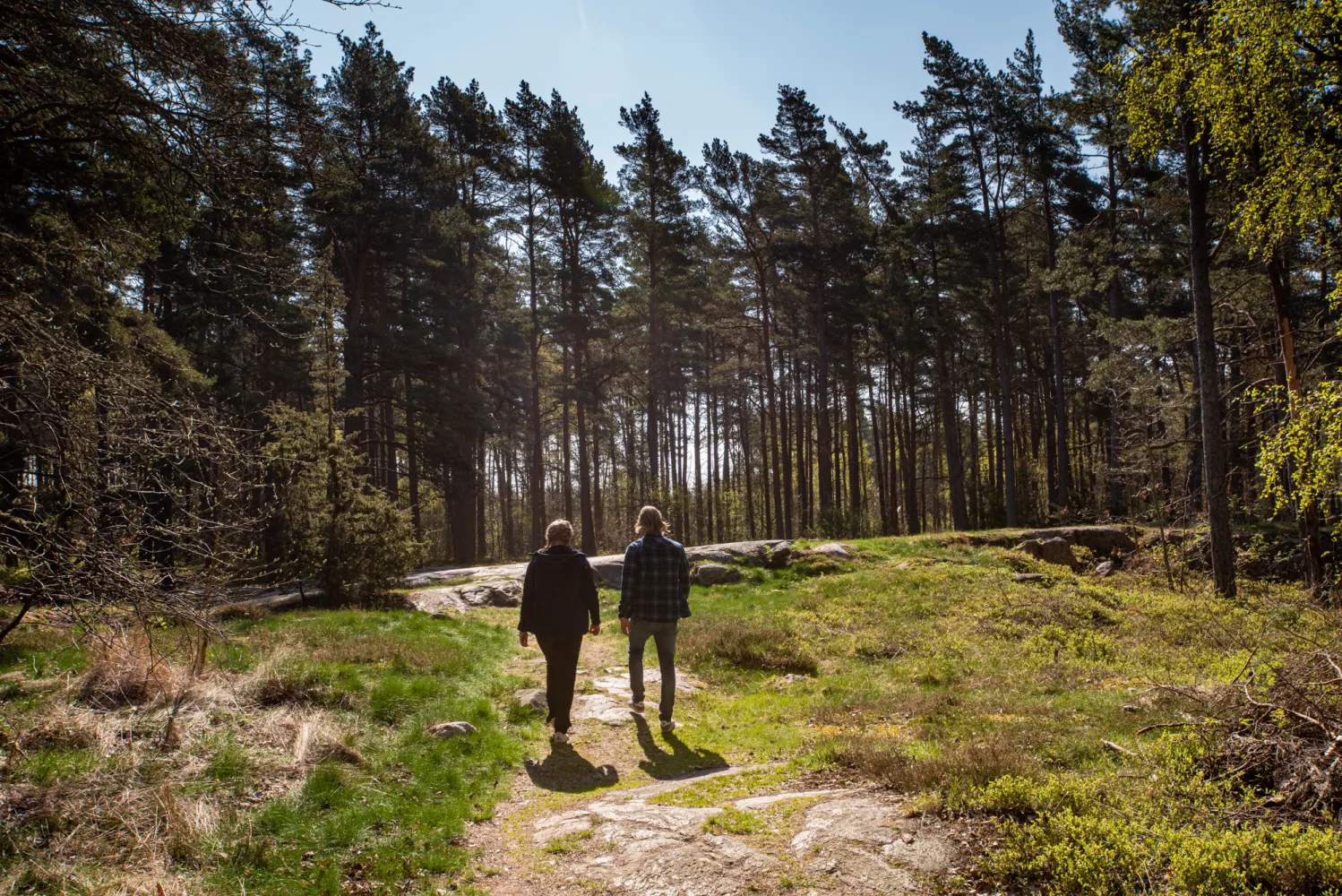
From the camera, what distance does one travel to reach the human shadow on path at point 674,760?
20.7 feet

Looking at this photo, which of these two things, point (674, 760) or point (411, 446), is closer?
point (674, 760)

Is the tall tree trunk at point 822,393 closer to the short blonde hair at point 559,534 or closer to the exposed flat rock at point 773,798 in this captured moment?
the short blonde hair at point 559,534

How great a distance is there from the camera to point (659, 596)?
7457 millimetres

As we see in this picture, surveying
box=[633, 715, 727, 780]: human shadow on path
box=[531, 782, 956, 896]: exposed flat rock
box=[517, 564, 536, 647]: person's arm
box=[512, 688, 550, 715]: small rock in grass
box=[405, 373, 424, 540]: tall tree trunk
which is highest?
box=[405, 373, 424, 540]: tall tree trunk

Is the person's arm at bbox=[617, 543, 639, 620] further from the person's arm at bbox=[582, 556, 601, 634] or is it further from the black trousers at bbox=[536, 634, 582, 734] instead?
the black trousers at bbox=[536, 634, 582, 734]

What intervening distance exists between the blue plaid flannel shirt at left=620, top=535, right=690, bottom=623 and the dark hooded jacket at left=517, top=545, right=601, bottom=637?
0.49m

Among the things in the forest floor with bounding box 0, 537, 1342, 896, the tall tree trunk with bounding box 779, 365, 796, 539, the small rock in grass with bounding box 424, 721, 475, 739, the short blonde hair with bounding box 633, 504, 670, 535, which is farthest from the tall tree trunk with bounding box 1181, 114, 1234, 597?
the tall tree trunk with bounding box 779, 365, 796, 539

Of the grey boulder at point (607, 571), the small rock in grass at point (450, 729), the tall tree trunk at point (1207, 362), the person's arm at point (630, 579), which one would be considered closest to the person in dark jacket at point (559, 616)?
the person's arm at point (630, 579)

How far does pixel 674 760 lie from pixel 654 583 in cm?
168

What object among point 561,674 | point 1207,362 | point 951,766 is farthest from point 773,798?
point 1207,362

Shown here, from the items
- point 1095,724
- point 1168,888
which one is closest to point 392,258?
point 1095,724

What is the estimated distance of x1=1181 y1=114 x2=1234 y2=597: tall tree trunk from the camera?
13.9 meters

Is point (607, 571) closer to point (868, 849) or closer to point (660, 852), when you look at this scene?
point (660, 852)

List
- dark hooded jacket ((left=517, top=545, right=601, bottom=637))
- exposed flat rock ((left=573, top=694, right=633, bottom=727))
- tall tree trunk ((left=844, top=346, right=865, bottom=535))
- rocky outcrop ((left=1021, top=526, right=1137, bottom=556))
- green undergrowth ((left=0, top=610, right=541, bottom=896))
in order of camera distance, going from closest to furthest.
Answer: green undergrowth ((left=0, top=610, right=541, bottom=896)) < dark hooded jacket ((left=517, top=545, right=601, bottom=637)) < exposed flat rock ((left=573, top=694, right=633, bottom=727)) < rocky outcrop ((left=1021, top=526, right=1137, bottom=556)) < tall tree trunk ((left=844, top=346, right=865, bottom=535))
